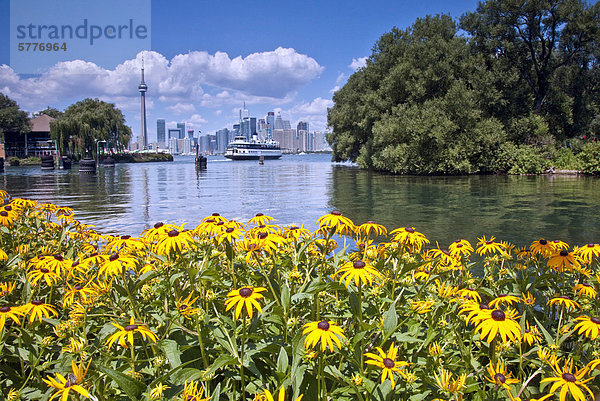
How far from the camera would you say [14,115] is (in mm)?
77875

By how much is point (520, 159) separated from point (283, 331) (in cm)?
3402

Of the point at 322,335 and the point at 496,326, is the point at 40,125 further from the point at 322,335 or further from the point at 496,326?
the point at 496,326

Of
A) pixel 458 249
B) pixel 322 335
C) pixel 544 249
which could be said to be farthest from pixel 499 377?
pixel 544 249

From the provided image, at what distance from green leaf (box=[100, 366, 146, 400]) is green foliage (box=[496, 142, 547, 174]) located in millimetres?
34393

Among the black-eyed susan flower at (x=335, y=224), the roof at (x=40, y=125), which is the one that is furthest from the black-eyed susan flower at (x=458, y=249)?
the roof at (x=40, y=125)

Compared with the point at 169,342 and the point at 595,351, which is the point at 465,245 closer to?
the point at 595,351

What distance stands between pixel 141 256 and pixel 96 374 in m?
1.16

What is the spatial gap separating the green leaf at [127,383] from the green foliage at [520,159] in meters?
34.4

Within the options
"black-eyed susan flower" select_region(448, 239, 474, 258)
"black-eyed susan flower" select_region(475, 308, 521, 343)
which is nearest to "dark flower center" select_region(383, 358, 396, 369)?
"black-eyed susan flower" select_region(475, 308, 521, 343)

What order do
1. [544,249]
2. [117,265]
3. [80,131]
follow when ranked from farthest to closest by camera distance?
[80,131] → [544,249] → [117,265]

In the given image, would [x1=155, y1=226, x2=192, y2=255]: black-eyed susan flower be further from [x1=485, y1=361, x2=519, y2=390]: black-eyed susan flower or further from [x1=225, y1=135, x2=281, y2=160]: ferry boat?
[x1=225, y1=135, x2=281, y2=160]: ferry boat

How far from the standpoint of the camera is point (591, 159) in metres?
27.5

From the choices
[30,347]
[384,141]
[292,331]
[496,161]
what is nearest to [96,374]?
[30,347]

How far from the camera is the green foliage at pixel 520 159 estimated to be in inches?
1213
